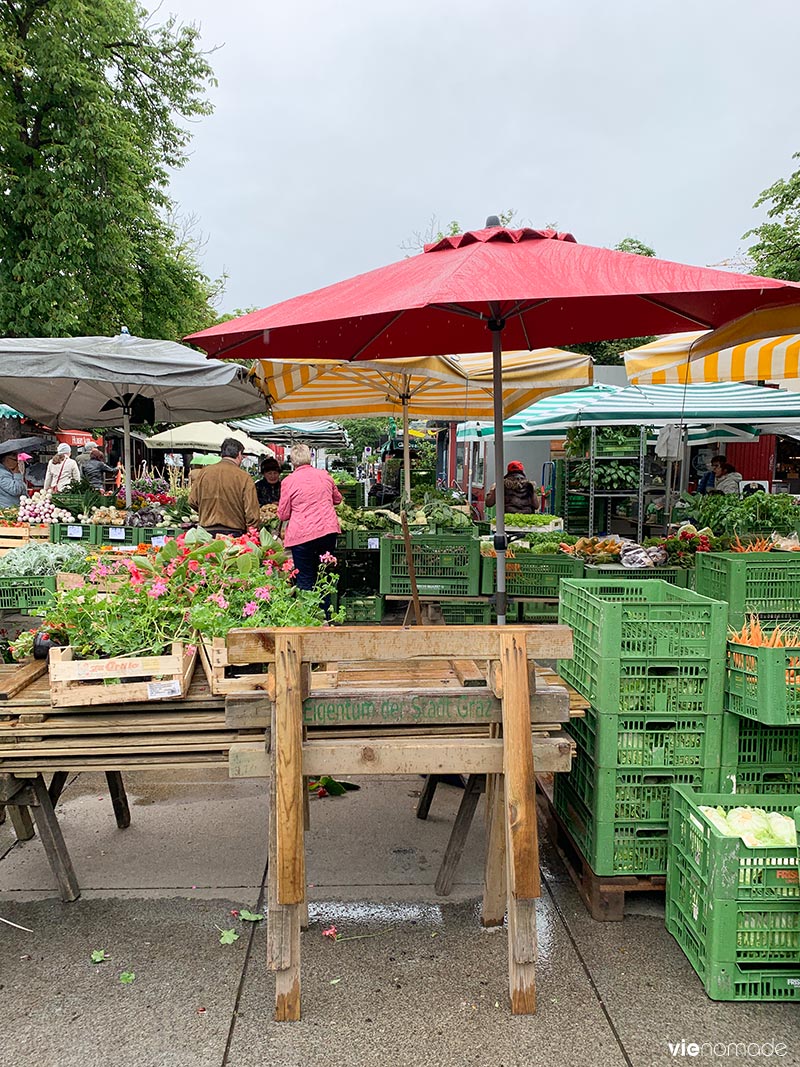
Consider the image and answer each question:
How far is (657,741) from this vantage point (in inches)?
128

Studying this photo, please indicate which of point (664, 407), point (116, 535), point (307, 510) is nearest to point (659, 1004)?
point (307, 510)

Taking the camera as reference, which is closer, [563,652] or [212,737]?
[563,652]

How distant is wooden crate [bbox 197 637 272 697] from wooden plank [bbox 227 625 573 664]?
0.33 meters

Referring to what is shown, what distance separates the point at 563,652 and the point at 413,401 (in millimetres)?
7593

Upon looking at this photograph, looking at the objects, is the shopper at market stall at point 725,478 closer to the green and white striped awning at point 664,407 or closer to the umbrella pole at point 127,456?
the green and white striped awning at point 664,407

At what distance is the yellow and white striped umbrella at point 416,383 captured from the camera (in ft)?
20.9

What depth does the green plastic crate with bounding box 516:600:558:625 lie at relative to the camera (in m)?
6.63

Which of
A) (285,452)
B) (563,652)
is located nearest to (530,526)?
(563,652)

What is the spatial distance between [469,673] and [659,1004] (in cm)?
141

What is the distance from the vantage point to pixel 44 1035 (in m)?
2.63

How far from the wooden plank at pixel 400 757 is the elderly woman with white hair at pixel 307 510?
13.9ft

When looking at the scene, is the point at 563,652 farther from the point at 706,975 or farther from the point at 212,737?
the point at 212,737

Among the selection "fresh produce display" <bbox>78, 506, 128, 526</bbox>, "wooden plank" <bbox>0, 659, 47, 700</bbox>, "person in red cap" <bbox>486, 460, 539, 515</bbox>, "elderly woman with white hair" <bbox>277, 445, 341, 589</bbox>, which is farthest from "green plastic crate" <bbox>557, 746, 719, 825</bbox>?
"person in red cap" <bbox>486, 460, 539, 515</bbox>

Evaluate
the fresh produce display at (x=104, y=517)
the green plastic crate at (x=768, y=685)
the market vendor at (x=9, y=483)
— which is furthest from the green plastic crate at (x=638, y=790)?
the market vendor at (x=9, y=483)
